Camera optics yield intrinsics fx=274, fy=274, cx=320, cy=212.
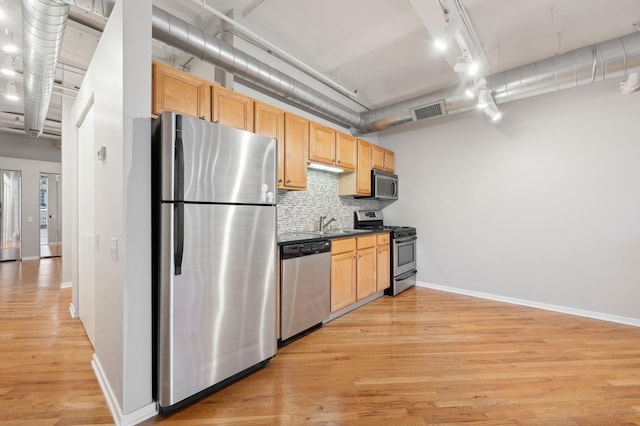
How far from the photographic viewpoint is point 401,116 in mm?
4102

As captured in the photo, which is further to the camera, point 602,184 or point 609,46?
point 602,184

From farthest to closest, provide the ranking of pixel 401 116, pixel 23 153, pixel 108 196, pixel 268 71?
1. pixel 23 153
2. pixel 401 116
3. pixel 268 71
4. pixel 108 196

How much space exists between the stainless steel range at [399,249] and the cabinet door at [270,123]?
1.97 metres

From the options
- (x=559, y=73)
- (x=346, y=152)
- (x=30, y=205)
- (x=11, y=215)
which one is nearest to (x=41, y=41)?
(x=346, y=152)

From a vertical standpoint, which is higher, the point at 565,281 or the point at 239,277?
the point at 239,277

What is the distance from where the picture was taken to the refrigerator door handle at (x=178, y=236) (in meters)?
1.63

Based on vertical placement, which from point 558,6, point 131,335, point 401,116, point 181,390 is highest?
point 558,6

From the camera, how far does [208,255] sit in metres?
1.78

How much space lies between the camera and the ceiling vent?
3.74 metres

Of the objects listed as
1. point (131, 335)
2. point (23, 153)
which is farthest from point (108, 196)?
point (23, 153)

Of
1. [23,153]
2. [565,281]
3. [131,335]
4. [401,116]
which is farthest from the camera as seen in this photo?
[23,153]

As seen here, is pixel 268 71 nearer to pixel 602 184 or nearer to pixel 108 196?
pixel 108 196

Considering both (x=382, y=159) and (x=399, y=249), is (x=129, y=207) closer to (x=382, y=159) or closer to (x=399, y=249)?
(x=399, y=249)

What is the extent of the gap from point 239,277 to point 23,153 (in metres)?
9.05
